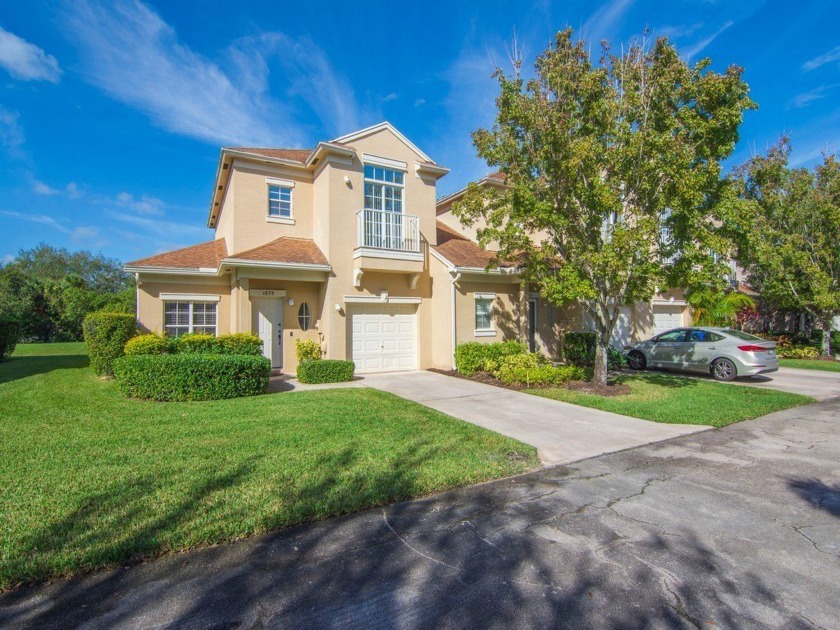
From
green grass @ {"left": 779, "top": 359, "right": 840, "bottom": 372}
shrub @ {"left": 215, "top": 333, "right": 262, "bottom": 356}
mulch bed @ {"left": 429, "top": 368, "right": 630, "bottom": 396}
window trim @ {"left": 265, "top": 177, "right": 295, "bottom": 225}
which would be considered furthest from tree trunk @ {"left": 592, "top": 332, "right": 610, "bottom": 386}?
window trim @ {"left": 265, "top": 177, "right": 295, "bottom": 225}

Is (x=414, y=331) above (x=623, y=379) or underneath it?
above

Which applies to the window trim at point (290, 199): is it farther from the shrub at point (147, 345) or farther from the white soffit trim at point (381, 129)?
the shrub at point (147, 345)

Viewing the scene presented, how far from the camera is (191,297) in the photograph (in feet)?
44.4

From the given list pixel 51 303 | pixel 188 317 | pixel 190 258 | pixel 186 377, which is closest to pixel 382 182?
pixel 190 258

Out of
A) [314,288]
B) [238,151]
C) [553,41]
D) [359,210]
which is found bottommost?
[314,288]

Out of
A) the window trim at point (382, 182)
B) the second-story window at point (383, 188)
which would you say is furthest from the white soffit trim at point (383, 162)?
the second-story window at point (383, 188)

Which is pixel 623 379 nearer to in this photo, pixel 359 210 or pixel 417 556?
pixel 359 210

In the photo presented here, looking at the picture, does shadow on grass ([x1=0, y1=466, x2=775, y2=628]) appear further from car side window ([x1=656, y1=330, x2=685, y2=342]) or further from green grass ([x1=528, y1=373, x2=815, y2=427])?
car side window ([x1=656, y1=330, x2=685, y2=342])

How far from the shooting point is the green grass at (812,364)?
1565 cm

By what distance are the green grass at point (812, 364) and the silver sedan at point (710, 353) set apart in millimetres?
3984

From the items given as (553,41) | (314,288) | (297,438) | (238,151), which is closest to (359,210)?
(314,288)

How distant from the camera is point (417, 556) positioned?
11.4ft

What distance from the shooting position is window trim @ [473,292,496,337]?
14914mm

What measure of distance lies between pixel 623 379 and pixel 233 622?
40.3ft
